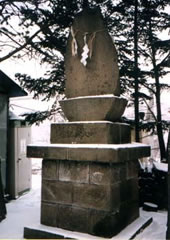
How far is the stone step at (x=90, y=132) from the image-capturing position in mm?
4262

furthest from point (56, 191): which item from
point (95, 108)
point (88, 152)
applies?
point (95, 108)

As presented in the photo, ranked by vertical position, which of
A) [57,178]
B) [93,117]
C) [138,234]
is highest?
[93,117]

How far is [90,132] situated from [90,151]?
0.43 meters

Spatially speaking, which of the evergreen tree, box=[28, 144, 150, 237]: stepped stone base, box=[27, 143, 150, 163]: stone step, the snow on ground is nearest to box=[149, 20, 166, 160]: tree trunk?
the evergreen tree

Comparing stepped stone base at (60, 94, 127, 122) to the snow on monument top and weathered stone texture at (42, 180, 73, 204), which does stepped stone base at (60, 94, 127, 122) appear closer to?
the snow on monument top

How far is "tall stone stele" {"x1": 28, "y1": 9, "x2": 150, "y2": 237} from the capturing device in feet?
13.3

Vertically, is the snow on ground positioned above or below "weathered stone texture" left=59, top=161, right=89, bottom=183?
below

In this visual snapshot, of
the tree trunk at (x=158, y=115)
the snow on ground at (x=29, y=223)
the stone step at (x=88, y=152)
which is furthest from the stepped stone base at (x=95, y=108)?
the tree trunk at (x=158, y=115)

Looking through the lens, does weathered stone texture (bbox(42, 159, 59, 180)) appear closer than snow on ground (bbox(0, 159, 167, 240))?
No

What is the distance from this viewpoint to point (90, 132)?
14.4 feet

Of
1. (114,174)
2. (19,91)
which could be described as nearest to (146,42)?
(19,91)

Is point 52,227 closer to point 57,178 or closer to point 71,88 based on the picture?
point 57,178

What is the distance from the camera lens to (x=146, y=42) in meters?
10.7

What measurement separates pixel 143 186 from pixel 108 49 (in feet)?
13.4
